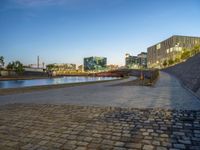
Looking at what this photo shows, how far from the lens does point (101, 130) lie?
5.77 metres

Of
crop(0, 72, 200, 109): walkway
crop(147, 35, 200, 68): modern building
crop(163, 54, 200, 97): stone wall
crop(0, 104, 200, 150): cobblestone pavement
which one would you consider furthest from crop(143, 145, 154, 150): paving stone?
crop(147, 35, 200, 68): modern building

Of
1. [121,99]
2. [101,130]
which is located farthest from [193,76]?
[101,130]

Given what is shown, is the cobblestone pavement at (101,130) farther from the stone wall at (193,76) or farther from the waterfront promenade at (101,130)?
the stone wall at (193,76)

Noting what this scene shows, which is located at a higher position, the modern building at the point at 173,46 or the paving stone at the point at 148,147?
the modern building at the point at 173,46

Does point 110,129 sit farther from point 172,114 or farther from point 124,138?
point 172,114

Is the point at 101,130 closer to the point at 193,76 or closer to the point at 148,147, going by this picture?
the point at 148,147

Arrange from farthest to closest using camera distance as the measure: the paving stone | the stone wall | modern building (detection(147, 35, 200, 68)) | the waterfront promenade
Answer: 1. modern building (detection(147, 35, 200, 68))
2. the stone wall
3. the waterfront promenade
4. the paving stone

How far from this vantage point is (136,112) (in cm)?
813

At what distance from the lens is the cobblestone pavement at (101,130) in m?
4.65

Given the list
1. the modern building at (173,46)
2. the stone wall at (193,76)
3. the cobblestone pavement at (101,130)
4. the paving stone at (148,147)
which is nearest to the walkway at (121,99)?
the stone wall at (193,76)

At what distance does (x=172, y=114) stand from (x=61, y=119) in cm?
448

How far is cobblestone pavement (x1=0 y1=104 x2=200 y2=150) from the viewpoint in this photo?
465cm

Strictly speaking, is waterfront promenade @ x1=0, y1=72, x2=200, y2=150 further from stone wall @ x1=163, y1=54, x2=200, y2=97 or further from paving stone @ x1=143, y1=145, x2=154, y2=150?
stone wall @ x1=163, y1=54, x2=200, y2=97

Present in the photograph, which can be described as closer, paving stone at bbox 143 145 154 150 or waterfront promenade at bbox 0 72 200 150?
paving stone at bbox 143 145 154 150
